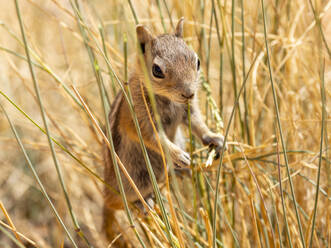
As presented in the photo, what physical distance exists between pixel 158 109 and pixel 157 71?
A: 0.30 metres

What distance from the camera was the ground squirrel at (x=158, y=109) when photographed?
1.25 meters

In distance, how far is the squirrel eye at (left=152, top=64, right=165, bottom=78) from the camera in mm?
1263

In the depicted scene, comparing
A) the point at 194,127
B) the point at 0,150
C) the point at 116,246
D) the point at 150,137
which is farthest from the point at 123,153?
the point at 0,150

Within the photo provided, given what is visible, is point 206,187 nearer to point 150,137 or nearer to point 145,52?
point 150,137

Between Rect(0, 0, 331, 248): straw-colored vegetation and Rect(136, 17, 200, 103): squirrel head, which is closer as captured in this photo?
Rect(136, 17, 200, 103): squirrel head

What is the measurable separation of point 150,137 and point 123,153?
20 cm

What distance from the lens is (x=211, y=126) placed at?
6.58 feet

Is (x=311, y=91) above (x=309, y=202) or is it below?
above

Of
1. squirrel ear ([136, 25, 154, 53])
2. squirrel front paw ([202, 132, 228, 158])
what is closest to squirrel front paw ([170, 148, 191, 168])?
squirrel front paw ([202, 132, 228, 158])

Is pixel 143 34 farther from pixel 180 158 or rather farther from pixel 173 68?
pixel 180 158

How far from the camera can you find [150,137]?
1490 mm

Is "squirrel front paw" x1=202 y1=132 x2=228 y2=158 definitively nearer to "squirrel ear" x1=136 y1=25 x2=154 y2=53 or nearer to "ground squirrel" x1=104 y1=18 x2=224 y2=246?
"ground squirrel" x1=104 y1=18 x2=224 y2=246

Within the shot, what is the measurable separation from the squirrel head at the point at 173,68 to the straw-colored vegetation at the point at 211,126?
13cm

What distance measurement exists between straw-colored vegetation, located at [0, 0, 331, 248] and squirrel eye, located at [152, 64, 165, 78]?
150 mm
